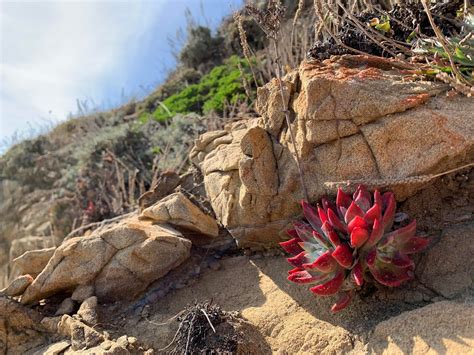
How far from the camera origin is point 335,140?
269 cm

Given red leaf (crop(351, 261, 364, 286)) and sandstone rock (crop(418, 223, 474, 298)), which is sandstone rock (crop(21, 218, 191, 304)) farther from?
sandstone rock (crop(418, 223, 474, 298))

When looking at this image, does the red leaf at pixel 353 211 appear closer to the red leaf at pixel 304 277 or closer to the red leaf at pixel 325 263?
the red leaf at pixel 325 263

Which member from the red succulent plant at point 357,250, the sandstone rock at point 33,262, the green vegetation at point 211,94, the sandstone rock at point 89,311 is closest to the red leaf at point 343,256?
the red succulent plant at point 357,250

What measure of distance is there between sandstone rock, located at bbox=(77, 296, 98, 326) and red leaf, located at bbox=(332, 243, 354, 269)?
1.55 m

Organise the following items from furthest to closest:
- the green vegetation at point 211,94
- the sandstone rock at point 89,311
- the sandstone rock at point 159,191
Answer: the green vegetation at point 211,94, the sandstone rock at point 159,191, the sandstone rock at point 89,311

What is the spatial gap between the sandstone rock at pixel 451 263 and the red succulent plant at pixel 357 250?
0.11 m

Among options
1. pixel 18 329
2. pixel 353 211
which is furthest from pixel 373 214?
pixel 18 329

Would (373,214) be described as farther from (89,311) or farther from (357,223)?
(89,311)

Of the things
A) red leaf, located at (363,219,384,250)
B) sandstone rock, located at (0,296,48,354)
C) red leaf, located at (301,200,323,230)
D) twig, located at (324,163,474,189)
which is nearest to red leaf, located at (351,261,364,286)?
red leaf, located at (363,219,384,250)

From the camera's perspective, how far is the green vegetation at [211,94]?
807 centimetres

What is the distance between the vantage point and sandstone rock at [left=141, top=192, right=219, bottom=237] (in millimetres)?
3309

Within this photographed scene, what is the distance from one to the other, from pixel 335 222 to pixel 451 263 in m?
0.67

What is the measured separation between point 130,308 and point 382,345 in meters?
1.67

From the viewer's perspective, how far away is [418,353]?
1896 mm
